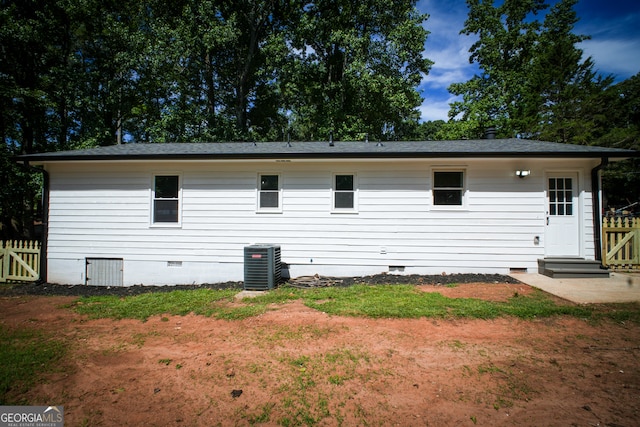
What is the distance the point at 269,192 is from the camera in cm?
810

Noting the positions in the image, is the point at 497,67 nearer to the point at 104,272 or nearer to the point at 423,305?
the point at 423,305

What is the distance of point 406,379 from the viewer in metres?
3.02

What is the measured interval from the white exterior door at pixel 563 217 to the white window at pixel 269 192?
741 cm

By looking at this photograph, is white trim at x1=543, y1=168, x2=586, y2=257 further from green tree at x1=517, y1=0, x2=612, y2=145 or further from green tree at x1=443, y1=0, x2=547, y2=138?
green tree at x1=517, y1=0, x2=612, y2=145

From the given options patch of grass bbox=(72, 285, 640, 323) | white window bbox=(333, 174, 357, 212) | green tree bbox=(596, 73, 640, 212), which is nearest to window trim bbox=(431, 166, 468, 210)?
white window bbox=(333, 174, 357, 212)

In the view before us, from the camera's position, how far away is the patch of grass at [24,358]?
308 centimetres

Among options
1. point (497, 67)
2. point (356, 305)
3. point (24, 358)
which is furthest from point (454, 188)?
point (497, 67)

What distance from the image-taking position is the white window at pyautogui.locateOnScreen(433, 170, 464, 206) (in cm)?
782

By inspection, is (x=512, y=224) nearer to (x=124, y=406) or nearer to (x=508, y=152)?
(x=508, y=152)

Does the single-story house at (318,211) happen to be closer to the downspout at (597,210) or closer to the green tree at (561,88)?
the downspout at (597,210)

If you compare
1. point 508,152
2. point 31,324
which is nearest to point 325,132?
point 508,152

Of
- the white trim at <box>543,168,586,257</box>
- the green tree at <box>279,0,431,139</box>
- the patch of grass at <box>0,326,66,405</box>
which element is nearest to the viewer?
the patch of grass at <box>0,326,66,405</box>

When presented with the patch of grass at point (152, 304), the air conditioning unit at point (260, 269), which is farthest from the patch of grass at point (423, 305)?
the patch of grass at point (152, 304)

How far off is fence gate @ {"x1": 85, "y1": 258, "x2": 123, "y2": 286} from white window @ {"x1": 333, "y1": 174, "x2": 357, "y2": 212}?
6505mm
